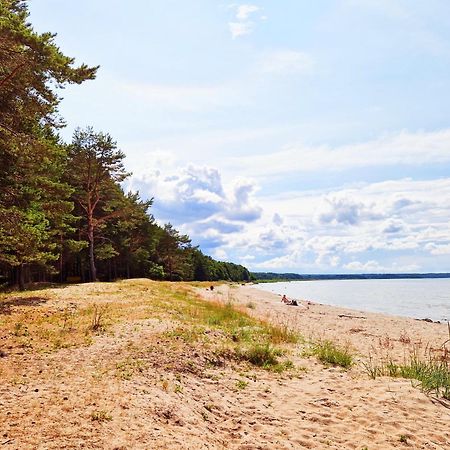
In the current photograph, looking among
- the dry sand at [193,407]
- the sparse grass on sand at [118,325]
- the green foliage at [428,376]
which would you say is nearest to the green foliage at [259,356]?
the sparse grass on sand at [118,325]

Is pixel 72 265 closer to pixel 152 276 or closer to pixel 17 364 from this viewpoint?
pixel 152 276

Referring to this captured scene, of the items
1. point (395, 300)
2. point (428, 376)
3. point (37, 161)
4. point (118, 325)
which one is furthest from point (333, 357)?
point (395, 300)

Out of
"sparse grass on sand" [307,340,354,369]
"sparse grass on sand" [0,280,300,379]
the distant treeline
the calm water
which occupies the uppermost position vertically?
the distant treeline

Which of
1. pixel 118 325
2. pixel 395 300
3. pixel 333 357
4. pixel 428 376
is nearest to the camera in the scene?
pixel 428 376

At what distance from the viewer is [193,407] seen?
26.1 feet

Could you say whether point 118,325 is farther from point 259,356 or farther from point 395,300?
point 395,300

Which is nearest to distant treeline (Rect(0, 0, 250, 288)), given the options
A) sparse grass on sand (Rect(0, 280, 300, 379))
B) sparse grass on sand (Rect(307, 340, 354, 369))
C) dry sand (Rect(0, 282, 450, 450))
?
sparse grass on sand (Rect(0, 280, 300, 379))

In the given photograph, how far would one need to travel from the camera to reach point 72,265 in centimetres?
4997

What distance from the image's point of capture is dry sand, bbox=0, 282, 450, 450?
6180mm

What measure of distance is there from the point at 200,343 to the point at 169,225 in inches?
2523

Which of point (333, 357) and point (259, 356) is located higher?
point (259, 356)

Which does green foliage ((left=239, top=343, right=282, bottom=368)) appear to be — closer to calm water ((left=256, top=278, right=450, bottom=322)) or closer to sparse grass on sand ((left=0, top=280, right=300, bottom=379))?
sparse grass on sand ((left=0, top=280, right=300, bottom=379))

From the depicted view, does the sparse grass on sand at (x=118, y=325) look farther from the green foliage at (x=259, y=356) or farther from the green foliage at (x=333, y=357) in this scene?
the green foliage at (x=333, y=357)

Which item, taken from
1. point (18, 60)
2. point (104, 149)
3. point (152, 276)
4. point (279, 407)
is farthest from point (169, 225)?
point (279, 407)
